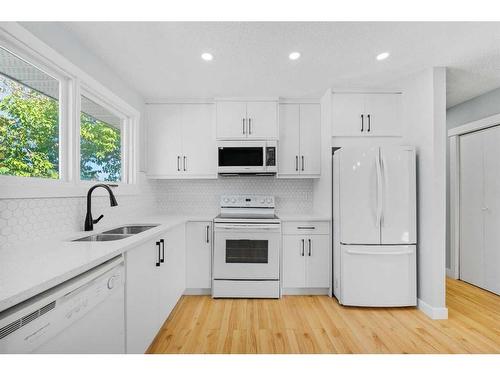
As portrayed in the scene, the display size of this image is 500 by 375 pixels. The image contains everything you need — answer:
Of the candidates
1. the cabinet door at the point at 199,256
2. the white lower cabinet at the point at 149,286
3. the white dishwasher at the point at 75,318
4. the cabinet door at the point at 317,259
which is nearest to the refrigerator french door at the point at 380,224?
the cabinet door at the point at 317,259

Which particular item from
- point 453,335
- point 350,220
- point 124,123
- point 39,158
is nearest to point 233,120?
point 124,123

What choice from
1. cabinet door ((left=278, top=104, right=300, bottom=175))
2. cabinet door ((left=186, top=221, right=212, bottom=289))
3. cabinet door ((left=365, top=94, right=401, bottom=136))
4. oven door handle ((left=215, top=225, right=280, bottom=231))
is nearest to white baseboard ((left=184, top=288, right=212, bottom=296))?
cabinet door ((left=186, top=221, right=212, bottom=289))

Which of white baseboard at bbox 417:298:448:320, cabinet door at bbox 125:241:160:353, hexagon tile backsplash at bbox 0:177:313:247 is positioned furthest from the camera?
white baseboard at bbox 417:298:448:320

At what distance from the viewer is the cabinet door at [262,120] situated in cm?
309

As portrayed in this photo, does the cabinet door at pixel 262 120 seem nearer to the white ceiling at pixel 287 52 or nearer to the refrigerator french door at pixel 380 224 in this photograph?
the white ceiling at pixel 287 52

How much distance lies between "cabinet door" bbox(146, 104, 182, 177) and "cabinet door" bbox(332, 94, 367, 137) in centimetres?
191

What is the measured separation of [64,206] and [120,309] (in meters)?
0.92

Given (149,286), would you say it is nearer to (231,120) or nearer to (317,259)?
(317,259)

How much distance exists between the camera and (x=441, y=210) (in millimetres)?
2338

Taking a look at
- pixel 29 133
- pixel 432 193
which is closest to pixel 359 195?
pixel 432 193

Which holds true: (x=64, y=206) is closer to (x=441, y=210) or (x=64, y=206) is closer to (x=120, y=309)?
(x=120, y=309)

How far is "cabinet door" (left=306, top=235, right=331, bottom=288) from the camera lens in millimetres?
2846

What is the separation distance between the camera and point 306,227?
9.38 ft

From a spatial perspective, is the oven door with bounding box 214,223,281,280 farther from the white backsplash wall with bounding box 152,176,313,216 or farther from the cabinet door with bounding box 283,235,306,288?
the white backsplash wall with bounding box 152,176,313,216
